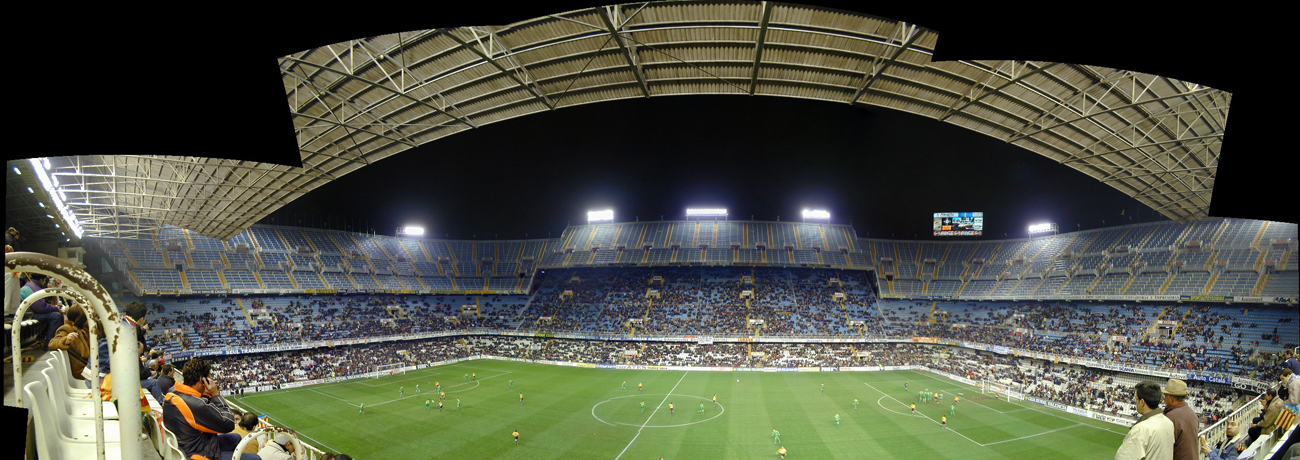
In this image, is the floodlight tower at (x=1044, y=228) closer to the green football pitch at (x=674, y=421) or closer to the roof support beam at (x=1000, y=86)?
the green football pitch at (x=674, y=421)

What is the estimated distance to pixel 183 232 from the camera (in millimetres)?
47812

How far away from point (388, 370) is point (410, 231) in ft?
91.5

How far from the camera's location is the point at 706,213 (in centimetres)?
6531

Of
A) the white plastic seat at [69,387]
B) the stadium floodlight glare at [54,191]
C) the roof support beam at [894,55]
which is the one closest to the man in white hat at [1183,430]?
the roof support beam at [894,55]

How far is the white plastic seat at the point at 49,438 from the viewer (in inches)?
132

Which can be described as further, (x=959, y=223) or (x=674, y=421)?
(x=959, y=223)

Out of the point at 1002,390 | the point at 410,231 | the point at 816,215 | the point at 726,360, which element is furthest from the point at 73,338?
the point at 410,231

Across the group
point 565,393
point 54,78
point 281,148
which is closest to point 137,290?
point 565,393

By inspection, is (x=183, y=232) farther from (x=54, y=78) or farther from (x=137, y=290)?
(x=54, y=78)

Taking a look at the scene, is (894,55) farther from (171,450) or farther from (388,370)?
(388,370)

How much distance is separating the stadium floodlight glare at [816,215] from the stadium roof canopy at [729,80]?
44.3 m

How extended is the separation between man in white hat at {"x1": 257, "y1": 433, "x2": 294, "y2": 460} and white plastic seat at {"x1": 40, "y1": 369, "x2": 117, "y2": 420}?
1164 millimetres

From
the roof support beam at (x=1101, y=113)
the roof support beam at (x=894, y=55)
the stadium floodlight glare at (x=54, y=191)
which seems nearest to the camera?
the roof support beam at (x=894, y=55)

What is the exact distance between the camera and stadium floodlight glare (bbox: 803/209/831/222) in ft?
209
